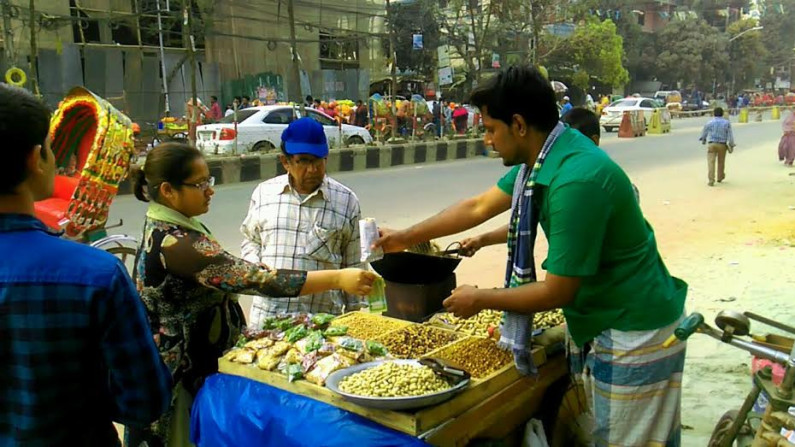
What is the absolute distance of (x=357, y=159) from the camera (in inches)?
605

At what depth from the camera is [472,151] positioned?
19.1 metres

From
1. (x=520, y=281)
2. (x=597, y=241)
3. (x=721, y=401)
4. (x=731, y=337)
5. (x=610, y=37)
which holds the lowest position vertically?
(x=721, y=401)

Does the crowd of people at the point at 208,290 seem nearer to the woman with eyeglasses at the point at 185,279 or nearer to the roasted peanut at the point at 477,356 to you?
the woman with eyeglasses at the point at 185,279

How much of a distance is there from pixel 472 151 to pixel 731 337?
56.9 ft

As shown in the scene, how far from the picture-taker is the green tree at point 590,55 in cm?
3481

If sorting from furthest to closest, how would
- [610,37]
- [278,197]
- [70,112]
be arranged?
[610,37] < [70,112] < [278,197]

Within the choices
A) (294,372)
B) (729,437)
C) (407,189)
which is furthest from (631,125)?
(294,372)

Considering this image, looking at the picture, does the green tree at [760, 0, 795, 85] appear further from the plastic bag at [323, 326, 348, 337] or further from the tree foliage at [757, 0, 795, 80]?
the plastic bag at [323, 326, 348, 337]

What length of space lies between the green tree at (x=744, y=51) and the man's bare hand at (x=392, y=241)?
60912mm

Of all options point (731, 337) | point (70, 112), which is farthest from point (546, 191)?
point (70, 112)

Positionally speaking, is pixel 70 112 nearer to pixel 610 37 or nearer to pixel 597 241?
pixel 597 241

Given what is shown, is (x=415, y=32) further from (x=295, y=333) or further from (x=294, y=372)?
(x=294, y=372)

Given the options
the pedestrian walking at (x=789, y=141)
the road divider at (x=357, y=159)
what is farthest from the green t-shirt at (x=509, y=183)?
the pedestrian walking at (x=789, y=141)

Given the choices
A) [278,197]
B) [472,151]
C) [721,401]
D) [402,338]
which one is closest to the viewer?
[402,338]
